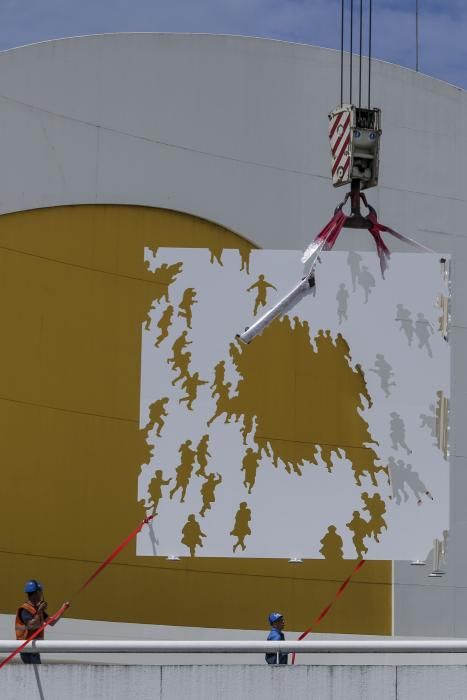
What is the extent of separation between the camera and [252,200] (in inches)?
832

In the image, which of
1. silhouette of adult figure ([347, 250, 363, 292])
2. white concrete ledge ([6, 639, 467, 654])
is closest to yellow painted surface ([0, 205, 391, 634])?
silhouette of adult figure ([347, 250, 363, 292])

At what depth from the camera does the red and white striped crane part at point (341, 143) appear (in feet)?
40.0

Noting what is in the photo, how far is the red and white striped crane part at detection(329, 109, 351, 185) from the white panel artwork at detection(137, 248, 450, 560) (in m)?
0.81

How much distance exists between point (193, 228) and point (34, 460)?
14.2ft

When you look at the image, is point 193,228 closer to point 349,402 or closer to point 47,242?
point 47,242

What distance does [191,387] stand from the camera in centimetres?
1168

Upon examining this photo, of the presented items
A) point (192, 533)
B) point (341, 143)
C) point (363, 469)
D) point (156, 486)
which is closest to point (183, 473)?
point (156, 486)

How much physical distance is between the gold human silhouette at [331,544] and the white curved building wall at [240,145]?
9.33 meters

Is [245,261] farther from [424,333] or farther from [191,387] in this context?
[424,333]

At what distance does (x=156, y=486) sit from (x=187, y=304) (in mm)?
1573

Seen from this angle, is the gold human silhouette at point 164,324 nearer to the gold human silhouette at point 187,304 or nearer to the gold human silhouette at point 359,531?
the gold human silhouette at point 187,304

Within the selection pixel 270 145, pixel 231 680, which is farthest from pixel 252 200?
pixel 231 680

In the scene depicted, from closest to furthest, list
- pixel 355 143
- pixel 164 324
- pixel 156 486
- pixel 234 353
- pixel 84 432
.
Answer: pixel 156 486 → pixel 164 324 → pixel 234 353 → pixel 355 143 → pixel 84 432

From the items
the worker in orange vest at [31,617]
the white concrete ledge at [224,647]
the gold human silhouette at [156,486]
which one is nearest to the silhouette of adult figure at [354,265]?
the gold human silhouette at [156,486]
